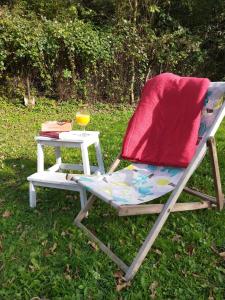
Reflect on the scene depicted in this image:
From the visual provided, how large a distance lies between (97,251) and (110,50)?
22.7 ft

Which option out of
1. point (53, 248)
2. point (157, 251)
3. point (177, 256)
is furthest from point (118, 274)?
point (53, 248)

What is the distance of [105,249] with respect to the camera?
314 cm

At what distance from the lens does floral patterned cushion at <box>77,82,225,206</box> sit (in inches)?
125

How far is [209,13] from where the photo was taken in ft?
36.6

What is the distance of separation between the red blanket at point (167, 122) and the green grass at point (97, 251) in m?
0.58

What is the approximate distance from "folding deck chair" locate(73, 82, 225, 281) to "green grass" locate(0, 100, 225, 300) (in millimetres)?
135

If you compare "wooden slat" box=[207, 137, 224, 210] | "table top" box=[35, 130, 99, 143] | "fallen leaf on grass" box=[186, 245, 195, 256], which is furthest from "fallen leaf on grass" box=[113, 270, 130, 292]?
"table top" box=[35, 130, 99, 143]

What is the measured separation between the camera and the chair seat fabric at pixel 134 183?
3100 mm

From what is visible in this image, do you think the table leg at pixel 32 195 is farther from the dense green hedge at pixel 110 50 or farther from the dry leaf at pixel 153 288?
the dense green hedge at pixel 110 50

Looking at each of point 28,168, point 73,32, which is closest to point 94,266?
point 28,168

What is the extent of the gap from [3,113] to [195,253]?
6.57 m

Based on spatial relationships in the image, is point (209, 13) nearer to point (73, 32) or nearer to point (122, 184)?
point (73, 32)

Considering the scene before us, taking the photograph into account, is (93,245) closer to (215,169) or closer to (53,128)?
(215,169)

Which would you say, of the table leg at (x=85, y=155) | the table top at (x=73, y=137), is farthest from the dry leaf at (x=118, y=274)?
the table top at (x=73, y=137)
